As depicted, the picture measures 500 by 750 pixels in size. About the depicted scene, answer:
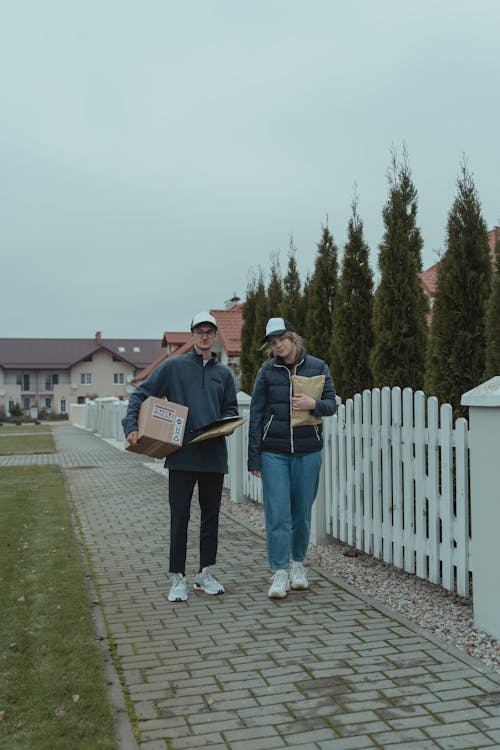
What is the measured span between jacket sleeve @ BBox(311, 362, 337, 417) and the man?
0.73 meters

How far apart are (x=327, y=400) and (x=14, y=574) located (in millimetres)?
3063

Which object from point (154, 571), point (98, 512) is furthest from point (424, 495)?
point (98, 512)

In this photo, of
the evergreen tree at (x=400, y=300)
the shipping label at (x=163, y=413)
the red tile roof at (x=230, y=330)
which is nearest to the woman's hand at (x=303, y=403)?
the shipping label at (x=163, y=413)

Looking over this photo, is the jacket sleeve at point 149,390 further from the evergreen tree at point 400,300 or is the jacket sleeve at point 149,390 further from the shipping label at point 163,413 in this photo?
the evergreen tree at point 400,300

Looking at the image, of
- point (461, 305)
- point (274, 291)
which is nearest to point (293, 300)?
point (274, 291)

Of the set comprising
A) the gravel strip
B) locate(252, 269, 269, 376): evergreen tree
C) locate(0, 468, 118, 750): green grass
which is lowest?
locate(0, 468, 118, 750): green grass

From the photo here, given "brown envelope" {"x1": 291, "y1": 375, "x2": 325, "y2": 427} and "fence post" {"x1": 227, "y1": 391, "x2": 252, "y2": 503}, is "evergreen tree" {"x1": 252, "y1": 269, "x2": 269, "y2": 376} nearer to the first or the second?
"fence post" {"x1": 227, "y1": 391, "x2": 252, "y2": 503}

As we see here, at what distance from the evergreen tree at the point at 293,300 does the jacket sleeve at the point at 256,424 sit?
9.36m

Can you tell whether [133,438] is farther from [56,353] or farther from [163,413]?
[56,353]

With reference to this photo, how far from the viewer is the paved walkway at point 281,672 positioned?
11.2 ft

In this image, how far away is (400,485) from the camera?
602 cm

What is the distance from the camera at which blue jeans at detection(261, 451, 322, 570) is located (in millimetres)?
5742

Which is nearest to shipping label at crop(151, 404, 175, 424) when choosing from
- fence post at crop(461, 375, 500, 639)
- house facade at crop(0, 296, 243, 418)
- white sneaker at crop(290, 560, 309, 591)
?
white sneaker at crop(290, 560, 309, 591)

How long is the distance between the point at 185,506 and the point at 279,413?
96cm
